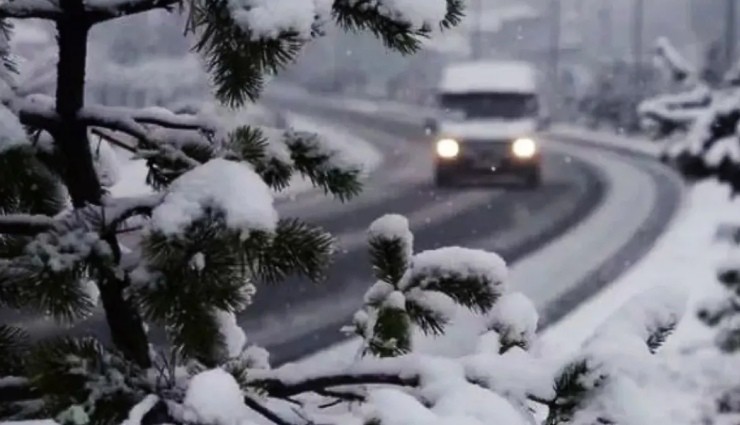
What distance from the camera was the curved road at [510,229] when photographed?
1008 cm

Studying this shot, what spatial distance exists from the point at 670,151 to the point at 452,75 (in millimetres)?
13003

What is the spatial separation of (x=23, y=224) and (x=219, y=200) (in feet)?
1.04

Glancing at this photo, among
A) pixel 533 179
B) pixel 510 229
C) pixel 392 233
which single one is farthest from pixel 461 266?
pixel 533 179

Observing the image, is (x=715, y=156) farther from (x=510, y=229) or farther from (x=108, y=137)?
(x=510, y=229)

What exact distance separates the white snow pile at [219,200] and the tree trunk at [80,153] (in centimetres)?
20

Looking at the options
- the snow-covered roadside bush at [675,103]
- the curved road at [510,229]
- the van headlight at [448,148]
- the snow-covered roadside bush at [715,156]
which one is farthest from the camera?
the van headlight at [448,148]

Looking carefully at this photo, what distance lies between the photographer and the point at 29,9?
145 centimetres

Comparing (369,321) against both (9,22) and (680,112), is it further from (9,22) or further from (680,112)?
(680,112)

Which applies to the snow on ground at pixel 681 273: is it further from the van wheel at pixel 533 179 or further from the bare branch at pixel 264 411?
the bare branch at pixel 264 411

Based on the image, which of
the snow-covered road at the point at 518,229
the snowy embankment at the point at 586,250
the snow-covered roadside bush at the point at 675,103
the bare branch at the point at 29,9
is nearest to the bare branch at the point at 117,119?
the bare branch at the point at 29,9

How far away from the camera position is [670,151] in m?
8.02

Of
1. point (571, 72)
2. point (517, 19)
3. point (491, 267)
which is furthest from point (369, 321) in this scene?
point (517, 19)

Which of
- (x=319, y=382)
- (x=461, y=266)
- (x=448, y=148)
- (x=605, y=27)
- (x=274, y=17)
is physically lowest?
(x=448, y=148)

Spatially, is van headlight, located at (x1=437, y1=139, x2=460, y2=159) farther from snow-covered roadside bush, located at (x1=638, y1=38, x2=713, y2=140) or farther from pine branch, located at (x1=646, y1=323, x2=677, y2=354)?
pine branch, located at (x1=646, y1=323, x2=677, y2=354)
